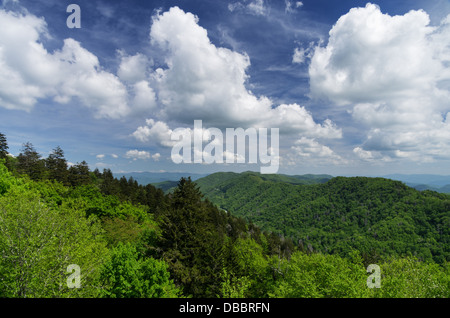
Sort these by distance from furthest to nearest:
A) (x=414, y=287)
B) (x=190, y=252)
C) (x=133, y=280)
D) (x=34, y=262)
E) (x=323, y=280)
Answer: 1. (x=190, y=252)
2. (x=323, y=280)
3. (x=133, y=280)
4. (x=414, y=287)
5. (x=34, y=262)

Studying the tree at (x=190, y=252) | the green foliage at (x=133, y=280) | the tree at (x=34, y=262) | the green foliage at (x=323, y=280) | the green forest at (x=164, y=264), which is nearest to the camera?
the tree at (x=34, y=262)

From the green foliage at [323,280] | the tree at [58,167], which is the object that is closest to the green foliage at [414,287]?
the green foliage at [323,280]

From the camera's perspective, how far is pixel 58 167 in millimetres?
70812

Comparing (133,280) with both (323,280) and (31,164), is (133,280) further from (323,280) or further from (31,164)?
(31,164)

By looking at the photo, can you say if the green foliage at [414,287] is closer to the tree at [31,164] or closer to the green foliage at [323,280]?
the green foliage at [323,280]

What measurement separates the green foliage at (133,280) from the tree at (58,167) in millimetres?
59727

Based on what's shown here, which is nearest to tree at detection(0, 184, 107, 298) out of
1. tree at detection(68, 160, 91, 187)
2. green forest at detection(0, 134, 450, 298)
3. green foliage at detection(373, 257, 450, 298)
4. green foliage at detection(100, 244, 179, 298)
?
green forest at detection(0, 134, 450, 298)

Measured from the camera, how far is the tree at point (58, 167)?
68.1 metres

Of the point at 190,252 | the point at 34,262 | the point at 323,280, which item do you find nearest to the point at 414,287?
the point at 323,280

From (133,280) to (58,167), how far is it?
229 ft

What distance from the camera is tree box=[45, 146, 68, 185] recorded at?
68.1 m

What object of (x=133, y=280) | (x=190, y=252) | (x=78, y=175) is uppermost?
(x=78, y=175)

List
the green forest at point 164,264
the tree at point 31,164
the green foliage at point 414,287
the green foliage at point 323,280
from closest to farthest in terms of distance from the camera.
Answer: the green foliage at point 414,287 < the green forest at point 164,264 < the green foliage at point 323,280 < the tree at point 31,164

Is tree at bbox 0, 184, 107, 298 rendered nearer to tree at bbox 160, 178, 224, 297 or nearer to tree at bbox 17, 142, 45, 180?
tree at bbox 160, 178, 224, 297
